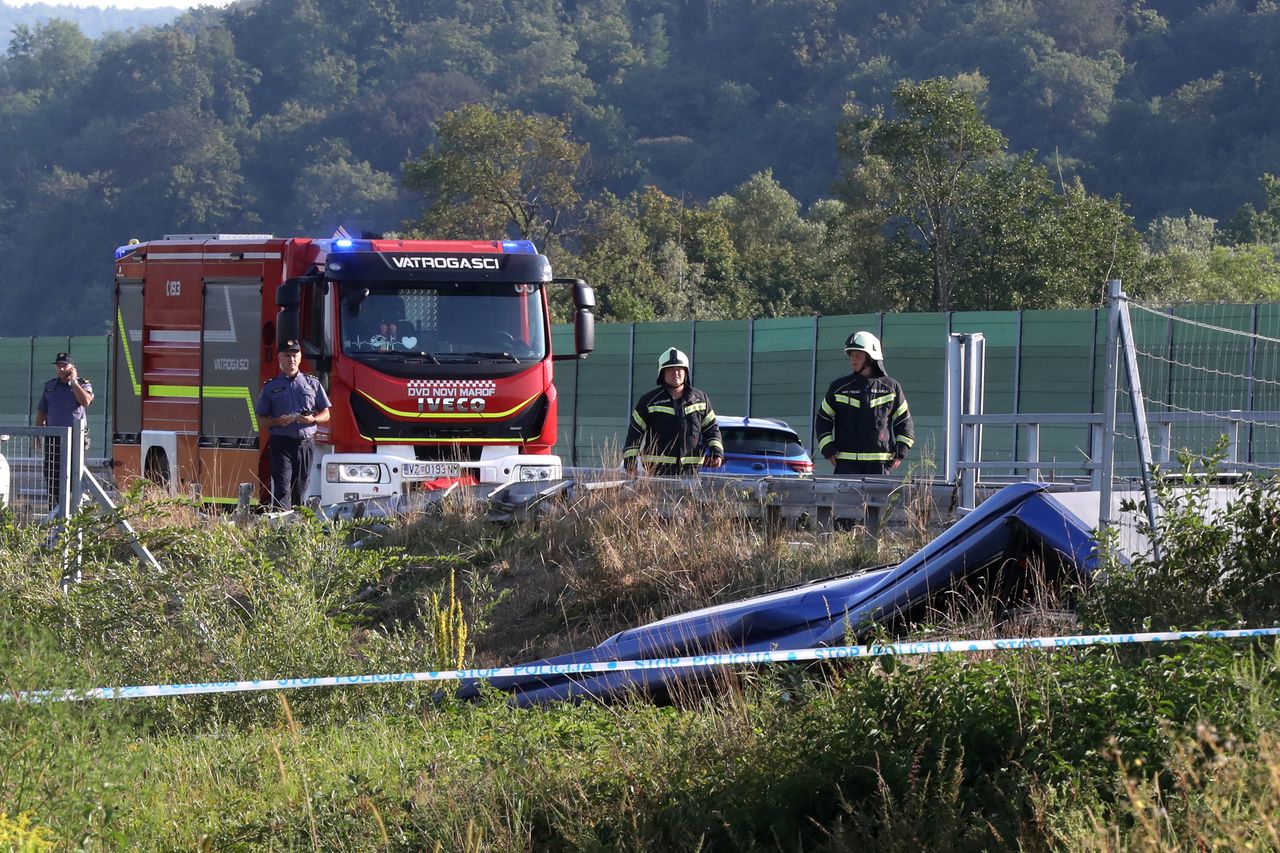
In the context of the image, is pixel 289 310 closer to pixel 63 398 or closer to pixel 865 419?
pixel 63 398

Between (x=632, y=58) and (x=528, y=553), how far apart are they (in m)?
98.7

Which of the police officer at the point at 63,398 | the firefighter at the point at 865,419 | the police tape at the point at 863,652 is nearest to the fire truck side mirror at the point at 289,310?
the police officer at the point at 63,398

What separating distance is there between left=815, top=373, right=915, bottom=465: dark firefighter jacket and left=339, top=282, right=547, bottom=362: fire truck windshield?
3.97 m

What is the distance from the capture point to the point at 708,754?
5480 millimetres

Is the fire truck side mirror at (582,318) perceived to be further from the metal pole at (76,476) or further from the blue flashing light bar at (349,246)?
the metal pole at (76,476)

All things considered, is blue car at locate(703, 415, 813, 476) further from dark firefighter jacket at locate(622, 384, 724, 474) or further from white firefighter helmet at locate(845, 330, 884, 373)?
white firefighter helmet at locate(845, 330, 884, 373)

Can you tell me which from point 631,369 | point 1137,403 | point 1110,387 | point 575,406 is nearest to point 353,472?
point 1110,387

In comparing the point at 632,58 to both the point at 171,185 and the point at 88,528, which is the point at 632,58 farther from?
the point at 88,528

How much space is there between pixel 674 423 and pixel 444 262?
3.40 metres

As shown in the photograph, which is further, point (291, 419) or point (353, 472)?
point (353, 472)

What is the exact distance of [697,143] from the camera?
96000 mm

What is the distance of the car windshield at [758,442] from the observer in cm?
1838

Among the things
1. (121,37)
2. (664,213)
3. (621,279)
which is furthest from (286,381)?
(121,37)

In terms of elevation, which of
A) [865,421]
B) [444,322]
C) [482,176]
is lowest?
[865,421]
